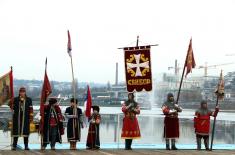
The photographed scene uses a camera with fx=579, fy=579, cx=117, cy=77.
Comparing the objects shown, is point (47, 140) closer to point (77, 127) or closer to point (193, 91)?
point (77, 127)

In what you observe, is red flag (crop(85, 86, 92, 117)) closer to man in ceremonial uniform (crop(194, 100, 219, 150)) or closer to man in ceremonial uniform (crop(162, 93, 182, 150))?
man in ceremonial uniform (crop(162, 93, 182, 150))

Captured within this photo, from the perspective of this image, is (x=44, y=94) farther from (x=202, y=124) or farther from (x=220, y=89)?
(x=220, y=89)

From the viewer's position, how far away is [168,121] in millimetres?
15305

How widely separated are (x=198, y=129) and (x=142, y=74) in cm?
212

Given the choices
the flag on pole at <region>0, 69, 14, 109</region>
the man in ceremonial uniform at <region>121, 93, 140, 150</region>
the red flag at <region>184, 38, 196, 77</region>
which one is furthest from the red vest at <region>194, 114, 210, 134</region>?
the flag on pole at <region>0, 69, 14, 109</region>

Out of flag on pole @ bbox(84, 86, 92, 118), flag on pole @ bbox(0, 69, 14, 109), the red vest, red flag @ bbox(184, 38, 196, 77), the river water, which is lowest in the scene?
the river water

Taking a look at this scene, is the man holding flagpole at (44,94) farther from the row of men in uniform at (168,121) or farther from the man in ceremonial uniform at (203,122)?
the man in ceremonial uniform at (203,122)

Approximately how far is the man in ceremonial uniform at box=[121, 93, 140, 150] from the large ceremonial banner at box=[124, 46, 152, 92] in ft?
1.51

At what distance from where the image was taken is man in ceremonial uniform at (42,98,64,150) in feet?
Answer: 47.8

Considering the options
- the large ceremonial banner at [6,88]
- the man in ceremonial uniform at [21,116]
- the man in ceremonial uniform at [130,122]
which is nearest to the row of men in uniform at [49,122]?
the man in ceremonial uniform at [21,116]

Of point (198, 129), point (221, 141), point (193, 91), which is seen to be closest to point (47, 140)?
point (198, 129)

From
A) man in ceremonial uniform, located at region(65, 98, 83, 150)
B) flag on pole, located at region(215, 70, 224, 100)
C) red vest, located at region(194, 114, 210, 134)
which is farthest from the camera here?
flag on pole, located at region(215, 70, 224, 100)

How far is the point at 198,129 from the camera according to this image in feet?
50.8

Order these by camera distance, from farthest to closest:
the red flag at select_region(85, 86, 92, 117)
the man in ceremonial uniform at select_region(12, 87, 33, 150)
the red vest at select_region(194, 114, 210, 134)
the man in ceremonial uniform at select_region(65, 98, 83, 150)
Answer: the red vest at select_region(194, 114, 210, 134)
the red flag at select_region(85, 86, 92, 117)
the man in ceremonial uniform at select_region(65, 98, 83, 150)
the man in ceremonial uniform at select_region(12, 87, 33, 150)
